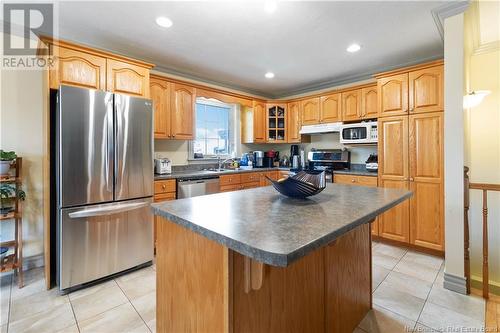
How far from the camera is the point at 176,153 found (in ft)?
12.5

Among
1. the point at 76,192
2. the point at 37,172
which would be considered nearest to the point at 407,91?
the point at 76,192

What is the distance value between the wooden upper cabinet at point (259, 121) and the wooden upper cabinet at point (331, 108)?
1.12 meters

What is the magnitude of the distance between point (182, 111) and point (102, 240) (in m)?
1.96

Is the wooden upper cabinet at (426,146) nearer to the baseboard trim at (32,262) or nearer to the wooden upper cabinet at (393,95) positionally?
the wooden upper cabinet at (393,95)

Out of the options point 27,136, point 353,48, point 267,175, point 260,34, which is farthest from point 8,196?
point 353,48

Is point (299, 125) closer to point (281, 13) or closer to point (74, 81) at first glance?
A: point (281, 13)

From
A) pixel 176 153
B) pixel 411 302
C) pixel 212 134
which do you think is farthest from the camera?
pixel 212 134

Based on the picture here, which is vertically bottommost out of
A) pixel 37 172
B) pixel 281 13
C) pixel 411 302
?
pixel 411 302

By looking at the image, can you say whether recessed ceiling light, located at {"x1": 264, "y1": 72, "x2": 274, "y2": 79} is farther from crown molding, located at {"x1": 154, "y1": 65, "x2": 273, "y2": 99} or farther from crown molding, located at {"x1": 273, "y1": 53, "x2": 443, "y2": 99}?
crown molding, located at {"x1": 273, "y1": 53, "x2": 443, "y2": 99}

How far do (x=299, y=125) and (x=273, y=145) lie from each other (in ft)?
2.93

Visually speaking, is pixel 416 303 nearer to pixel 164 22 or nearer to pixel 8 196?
pixel 164 22

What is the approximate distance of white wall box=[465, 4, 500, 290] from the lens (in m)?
2.53

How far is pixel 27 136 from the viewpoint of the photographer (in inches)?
101

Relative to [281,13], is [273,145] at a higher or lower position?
lower
